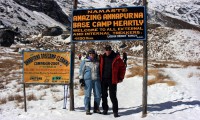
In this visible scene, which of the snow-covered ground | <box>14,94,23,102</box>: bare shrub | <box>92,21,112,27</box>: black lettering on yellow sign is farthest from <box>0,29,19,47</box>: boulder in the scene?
<box>92,21,112,27</box>: black lettering on yellow sign

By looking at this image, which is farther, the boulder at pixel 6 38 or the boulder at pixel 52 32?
the boulder at pixel 52 32

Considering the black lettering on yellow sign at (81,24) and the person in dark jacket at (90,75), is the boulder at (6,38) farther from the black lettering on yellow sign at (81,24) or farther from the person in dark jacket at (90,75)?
the person in dark jacket at (90,75)

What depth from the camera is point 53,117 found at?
10.0 metres

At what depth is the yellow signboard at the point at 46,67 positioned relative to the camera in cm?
1091

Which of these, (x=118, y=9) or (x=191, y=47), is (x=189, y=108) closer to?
(x=118, y=9)

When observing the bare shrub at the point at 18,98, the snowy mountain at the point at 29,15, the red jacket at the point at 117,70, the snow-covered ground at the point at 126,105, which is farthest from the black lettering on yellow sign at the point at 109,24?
the snowy mountain at the point at 29,15

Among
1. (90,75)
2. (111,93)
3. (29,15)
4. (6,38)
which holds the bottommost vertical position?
(111,93)

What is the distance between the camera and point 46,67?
11031 millimetres

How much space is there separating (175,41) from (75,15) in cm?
6104

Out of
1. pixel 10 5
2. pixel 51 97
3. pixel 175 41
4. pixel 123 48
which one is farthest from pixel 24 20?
pixel 51 97

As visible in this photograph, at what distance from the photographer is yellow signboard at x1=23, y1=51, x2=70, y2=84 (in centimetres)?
1091

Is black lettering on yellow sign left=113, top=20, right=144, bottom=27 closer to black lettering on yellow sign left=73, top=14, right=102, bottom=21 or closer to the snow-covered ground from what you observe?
black lettering on yellow sign left=73, top=14, right=102, bottom=21

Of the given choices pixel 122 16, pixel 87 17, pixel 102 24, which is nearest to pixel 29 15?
pixel 87 17

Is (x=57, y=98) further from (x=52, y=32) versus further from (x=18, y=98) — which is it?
(x=52, y=32)
